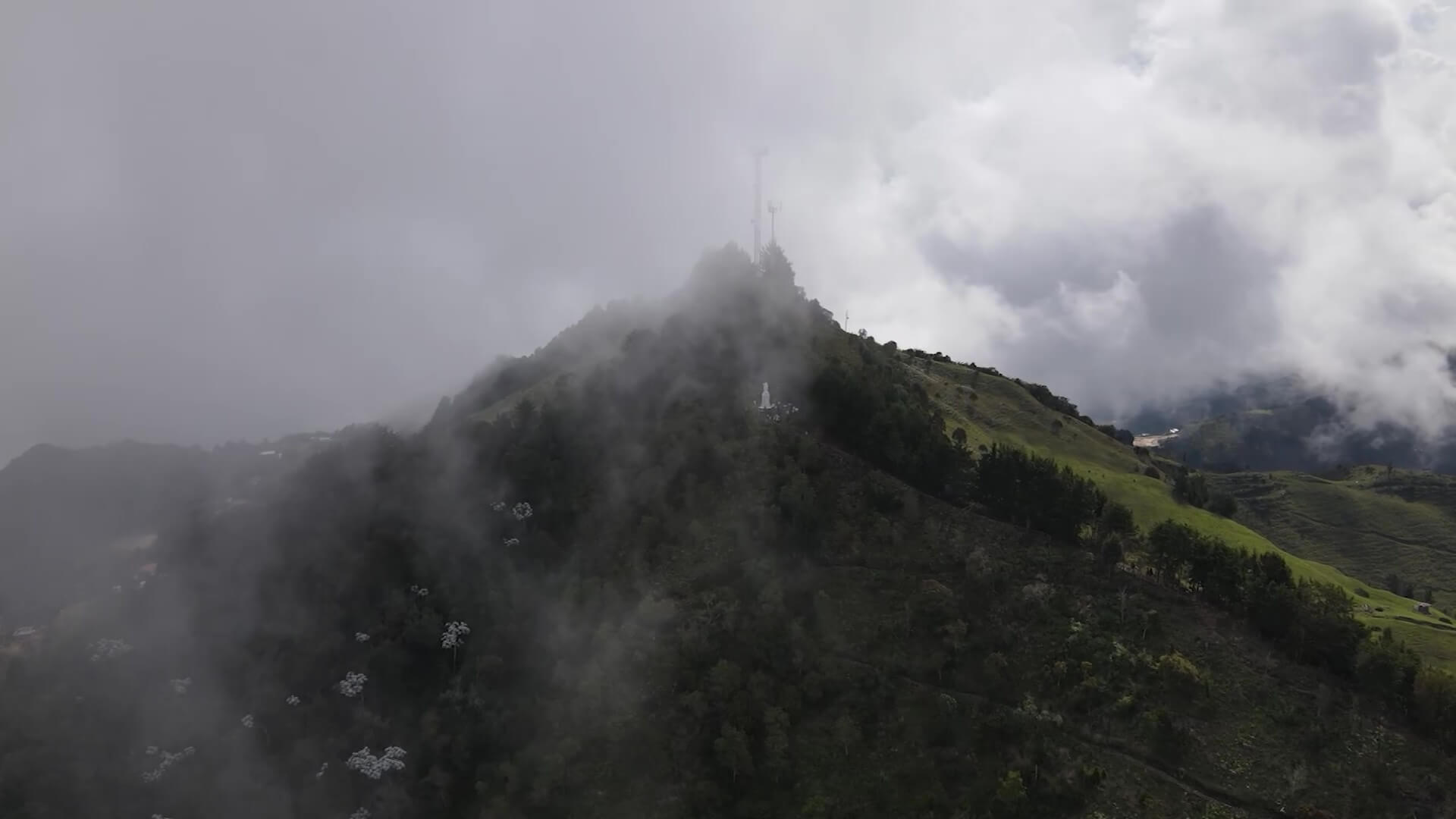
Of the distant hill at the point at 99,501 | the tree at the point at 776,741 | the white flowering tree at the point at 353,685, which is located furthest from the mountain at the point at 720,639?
the distant hill at the point at 99,501

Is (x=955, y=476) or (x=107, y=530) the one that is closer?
(x=955, y=476)

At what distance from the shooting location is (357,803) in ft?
219

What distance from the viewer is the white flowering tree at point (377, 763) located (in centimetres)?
6712

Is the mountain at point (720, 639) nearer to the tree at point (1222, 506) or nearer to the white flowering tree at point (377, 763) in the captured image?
the white flowering tree at point (377, 763)

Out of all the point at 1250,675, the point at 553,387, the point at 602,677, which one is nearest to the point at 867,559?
the point at 602,677

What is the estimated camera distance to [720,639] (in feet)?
221

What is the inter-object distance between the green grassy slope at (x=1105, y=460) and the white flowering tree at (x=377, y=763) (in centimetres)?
6433

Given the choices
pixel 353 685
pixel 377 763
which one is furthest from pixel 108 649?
pixel 377 763

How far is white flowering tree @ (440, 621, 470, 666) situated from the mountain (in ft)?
0.96

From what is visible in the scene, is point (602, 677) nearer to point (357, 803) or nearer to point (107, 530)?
point (357, 803)

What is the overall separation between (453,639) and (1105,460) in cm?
8071

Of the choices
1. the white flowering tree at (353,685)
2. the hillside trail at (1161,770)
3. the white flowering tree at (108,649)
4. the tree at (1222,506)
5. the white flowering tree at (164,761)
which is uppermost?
the tree at (1222,506)

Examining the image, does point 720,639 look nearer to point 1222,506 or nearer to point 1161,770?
point 1161,770

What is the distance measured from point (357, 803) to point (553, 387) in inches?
1773
